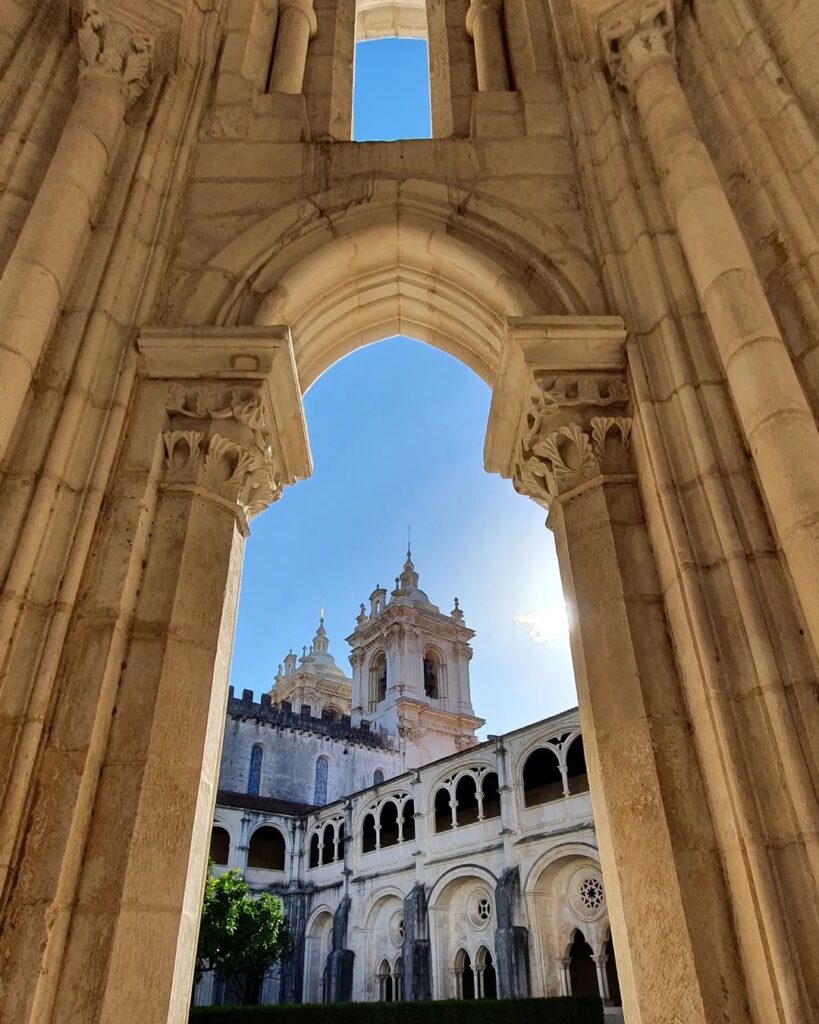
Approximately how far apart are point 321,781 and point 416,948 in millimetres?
15154

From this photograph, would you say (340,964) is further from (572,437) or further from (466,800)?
(572,437)

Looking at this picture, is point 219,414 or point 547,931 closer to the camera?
point 219,414

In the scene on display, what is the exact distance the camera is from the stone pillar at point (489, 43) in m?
5.67

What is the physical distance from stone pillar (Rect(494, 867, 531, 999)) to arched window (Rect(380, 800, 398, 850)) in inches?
266

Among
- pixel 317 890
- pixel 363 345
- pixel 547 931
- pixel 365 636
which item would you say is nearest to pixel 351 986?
pixel 317 890

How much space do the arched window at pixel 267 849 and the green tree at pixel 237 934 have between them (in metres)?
7.88

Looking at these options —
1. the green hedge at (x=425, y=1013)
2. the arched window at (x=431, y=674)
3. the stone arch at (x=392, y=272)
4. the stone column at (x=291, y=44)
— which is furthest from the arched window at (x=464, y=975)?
the stone column at (x=291, y=44)

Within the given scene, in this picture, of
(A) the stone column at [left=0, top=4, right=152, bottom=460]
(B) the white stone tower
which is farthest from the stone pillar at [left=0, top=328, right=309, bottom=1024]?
(B) the white stone tower

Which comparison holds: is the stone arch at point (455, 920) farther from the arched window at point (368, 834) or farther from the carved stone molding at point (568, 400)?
the carved stone molding at point (568, 400)

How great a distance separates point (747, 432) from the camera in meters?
3.15

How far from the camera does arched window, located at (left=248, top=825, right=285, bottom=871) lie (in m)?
31.8

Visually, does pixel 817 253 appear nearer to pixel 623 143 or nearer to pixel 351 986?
pixel 623 143

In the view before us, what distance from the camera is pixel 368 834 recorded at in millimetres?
29000

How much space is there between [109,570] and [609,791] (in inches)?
90.4
